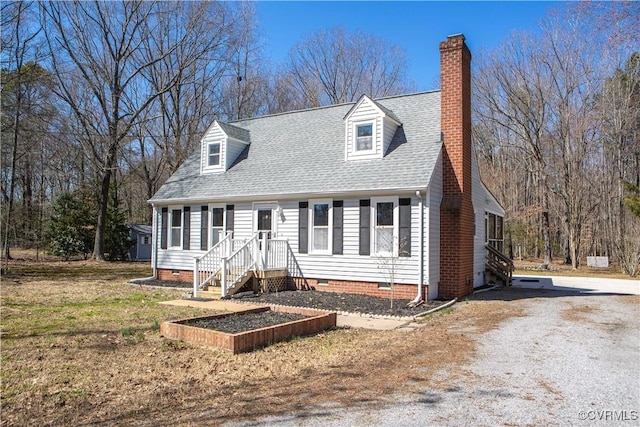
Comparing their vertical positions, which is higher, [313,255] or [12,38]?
[12,38]

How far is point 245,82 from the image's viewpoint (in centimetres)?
3216

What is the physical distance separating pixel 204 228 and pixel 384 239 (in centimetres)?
706

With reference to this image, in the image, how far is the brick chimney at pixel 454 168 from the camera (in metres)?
12.5

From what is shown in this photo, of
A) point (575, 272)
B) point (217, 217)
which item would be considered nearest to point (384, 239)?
point (217, 217)

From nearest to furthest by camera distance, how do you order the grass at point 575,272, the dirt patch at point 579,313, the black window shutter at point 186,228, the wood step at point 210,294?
the dirt patch at point 579,313 → the wood step at point 210,294 → the black window shutter at point 186,228 → the grass at point 575,272

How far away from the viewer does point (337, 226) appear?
520 inches

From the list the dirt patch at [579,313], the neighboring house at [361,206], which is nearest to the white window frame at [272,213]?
the neighboring house at [361,206]

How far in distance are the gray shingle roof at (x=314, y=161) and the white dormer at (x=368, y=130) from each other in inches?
9.4

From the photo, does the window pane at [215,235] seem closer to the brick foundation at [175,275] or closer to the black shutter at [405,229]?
the brick foundation at [175,275]

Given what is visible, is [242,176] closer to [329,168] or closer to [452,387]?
[329,168]

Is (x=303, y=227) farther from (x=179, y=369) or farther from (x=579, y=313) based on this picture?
(x=179, y=369)

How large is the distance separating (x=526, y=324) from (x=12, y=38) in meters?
22.5

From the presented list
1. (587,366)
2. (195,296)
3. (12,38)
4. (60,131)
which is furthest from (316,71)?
(587,366)

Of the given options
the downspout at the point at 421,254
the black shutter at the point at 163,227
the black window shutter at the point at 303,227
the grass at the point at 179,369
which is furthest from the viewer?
the black shutter at the point at 163,227
